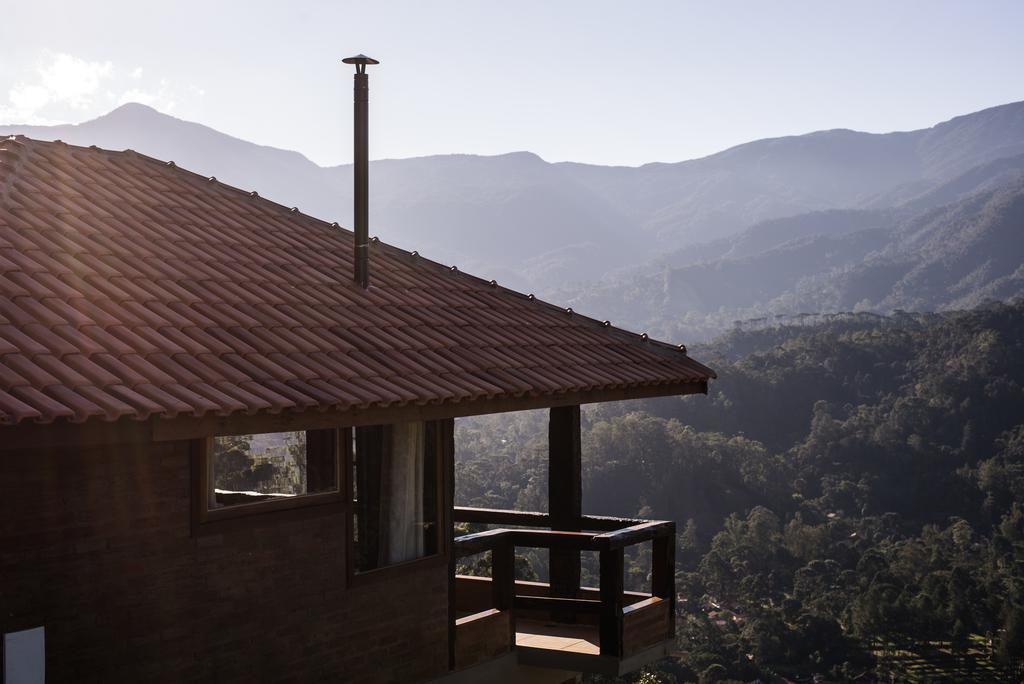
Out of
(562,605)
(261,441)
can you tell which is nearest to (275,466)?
(261,441)

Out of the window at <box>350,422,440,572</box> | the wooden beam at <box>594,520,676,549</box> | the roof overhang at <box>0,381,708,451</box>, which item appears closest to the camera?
the roof overhang at <box>0,381,708,451</box>

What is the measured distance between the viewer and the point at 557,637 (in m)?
8.24

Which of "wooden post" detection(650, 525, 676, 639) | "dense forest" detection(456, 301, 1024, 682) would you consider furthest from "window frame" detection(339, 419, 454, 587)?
"dense forest" detection(456, 301, 1024, 682)

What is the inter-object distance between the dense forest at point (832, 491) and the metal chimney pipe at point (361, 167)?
43717 millimetres

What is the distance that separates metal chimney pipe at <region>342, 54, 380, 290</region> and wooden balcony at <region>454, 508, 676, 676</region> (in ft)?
6.25

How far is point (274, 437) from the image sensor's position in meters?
7.17

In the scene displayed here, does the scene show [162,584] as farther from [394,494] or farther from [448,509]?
[448,509]

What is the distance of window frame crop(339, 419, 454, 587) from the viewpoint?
22.1ft

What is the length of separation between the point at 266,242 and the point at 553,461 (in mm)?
2698

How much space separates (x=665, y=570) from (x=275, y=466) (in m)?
3.05

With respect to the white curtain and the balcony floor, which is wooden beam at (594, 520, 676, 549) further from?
the white curtain

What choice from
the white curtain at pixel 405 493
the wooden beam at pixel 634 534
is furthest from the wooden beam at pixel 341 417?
the wooden beam at pixel 634 534

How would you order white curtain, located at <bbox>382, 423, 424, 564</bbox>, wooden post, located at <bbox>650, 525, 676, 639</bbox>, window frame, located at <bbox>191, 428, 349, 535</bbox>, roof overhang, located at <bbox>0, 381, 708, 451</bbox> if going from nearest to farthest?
1. roof overhang, located at <bbox>0, 381, 708, 451</bbox>
2. window frame, located at <bbox>191, 428, 349, 535</bbox>
3. white curtain, located at <bbox>382, 423, 424, 564</bbox>
4. wooden post, located at <bbox>650, 525, 676, 639</bbox>

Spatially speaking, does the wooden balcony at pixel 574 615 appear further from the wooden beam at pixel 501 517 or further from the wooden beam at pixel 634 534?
the wooden beam at pixel 501 517
